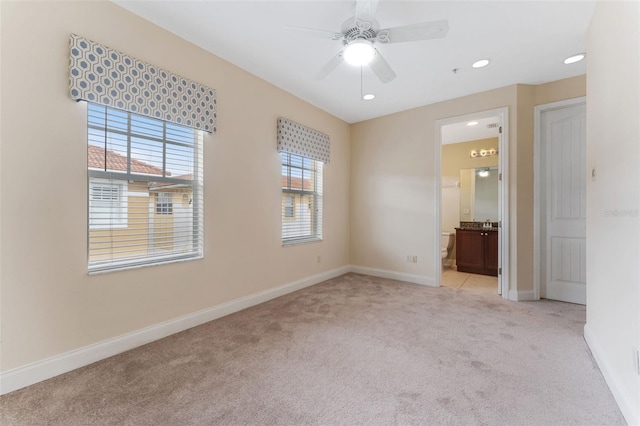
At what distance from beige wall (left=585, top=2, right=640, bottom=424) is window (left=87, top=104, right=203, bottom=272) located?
316 cm

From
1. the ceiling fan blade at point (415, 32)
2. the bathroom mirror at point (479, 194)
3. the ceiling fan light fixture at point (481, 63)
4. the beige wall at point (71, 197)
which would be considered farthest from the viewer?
the bathroom mirror at point (479, 194)

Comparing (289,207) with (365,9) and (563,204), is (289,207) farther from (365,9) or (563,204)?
(563,204)

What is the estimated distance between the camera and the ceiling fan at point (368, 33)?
186cm

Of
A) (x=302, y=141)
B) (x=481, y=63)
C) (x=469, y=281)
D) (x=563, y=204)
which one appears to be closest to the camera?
(x=481, y=63)

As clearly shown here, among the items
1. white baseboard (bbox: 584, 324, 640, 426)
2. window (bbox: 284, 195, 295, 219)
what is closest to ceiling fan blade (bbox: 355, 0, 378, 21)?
window (bbox: 284, 195, 295, 219)

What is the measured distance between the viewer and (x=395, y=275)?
4531 mm

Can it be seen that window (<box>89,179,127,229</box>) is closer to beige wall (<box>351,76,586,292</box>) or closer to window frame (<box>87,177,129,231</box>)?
window frame (<box>87,177,129,231</box>)

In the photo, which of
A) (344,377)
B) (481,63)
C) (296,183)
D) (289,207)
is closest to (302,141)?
(296,183)

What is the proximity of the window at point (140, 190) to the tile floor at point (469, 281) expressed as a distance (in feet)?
12.3

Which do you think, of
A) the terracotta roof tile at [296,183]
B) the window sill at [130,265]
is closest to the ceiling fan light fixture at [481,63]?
the terracotta roof tile at [296,183]

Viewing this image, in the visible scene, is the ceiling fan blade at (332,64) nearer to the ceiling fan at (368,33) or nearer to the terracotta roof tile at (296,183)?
the ceiling fan at (368,33)

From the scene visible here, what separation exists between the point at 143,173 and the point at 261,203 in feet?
4.35

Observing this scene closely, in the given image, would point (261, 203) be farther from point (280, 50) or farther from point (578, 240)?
point (578, 240)

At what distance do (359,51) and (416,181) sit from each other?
103 inches
